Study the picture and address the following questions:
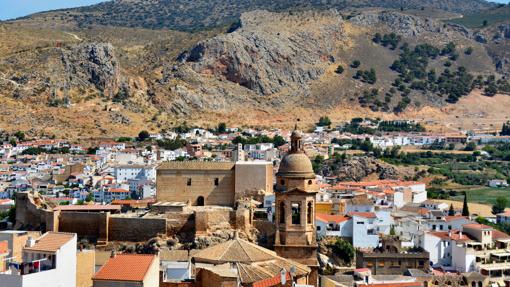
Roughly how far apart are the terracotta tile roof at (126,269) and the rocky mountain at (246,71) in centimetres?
7467

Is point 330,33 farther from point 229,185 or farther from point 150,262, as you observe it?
point 150,262

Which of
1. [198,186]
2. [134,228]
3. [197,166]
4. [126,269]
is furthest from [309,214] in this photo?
[126,269]

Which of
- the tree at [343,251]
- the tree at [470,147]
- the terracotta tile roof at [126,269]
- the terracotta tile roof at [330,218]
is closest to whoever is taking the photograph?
the terracotta tile roof at [126,269]

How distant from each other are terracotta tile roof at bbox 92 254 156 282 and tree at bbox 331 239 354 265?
2280 centimetres

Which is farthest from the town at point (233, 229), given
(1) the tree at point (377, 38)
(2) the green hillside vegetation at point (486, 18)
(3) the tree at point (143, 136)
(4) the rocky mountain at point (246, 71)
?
(2) the green hillside vegetation at point (486, 18)

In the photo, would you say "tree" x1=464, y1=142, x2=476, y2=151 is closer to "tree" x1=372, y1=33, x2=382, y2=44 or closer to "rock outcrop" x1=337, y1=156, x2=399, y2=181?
"rock outcrop" x1=337, y1=156, x2=399, y2=181

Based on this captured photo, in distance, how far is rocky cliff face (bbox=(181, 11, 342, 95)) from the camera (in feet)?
380

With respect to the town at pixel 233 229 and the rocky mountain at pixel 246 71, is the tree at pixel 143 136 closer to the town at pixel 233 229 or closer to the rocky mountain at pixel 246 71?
the rocky mountain at pixel 246 71

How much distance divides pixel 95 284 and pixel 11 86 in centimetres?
7938

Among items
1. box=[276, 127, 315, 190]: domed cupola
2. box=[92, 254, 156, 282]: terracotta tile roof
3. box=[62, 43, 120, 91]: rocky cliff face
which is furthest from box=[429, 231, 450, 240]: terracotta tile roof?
box=[62, 43, 120, 91]: rocky cliff face

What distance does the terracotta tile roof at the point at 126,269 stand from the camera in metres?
16.9

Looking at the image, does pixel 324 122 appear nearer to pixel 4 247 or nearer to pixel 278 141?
pixel 278 141

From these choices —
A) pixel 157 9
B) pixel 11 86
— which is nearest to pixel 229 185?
pixel 11 86

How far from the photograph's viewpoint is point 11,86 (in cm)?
9312
